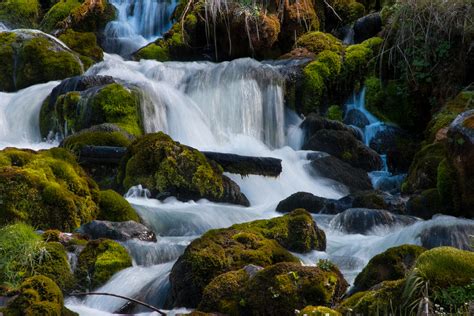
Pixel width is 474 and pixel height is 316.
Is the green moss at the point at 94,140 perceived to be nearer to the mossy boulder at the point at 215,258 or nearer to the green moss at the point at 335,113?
the mossy boulder at the point at 215,258

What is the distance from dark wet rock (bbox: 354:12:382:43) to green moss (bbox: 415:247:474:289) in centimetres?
1757

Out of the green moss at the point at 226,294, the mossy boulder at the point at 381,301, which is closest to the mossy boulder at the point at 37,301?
the green moss at the point at 226,294

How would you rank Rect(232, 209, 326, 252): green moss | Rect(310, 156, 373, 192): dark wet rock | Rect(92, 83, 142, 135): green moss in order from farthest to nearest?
Rect(92, 83, 142, 135): green moss < Rect(310, 156, 373, 192): dark wet rock < Rect(232, 209, 326, 252): green moss

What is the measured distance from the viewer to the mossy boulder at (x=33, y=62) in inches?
795

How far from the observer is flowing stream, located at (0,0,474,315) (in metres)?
11.0

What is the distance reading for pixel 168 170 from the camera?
12.9 meters

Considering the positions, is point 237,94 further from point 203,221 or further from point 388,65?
point 203,221

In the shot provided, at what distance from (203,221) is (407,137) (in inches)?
349

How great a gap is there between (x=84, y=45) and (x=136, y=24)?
4058 mm

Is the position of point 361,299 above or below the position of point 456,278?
below

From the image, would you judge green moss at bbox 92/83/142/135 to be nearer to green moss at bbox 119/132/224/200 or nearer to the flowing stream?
the flowing stream

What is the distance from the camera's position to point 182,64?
20.8 metres

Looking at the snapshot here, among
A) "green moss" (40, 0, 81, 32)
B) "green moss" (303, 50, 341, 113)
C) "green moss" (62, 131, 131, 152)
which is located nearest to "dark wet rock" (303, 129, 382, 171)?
"green moss" (303, 50, 341, 113)

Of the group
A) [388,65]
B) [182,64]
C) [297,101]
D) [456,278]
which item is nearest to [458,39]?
[388,65]
